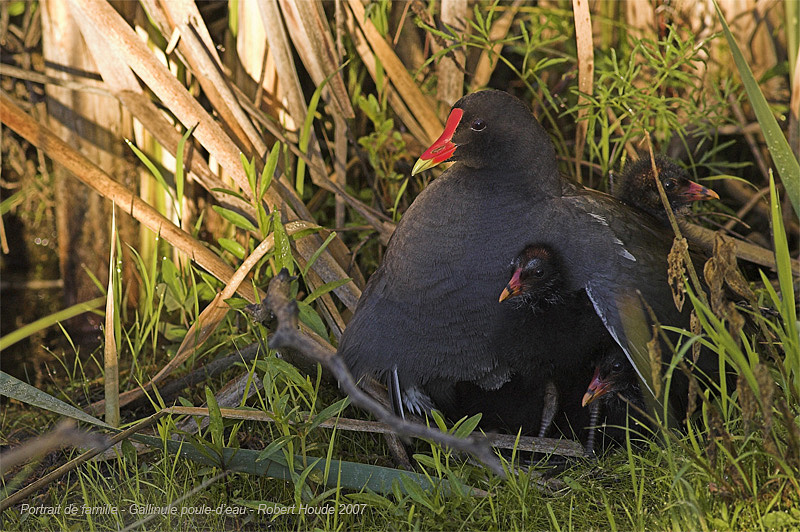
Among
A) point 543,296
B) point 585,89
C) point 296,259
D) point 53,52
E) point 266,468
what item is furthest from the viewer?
point 53,52

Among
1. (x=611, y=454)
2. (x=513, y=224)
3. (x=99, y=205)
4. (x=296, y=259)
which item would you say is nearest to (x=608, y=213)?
(x=513, y=224)

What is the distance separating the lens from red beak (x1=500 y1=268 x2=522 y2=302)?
2289 mm

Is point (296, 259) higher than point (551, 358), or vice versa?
point (296, 259)

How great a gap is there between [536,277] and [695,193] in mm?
808

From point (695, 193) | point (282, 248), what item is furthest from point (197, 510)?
point (695, 193)

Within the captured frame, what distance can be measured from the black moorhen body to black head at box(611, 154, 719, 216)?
28cm

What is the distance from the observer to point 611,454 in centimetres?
243

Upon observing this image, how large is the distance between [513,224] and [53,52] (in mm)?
1959

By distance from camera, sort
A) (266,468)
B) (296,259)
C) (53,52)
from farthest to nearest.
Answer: (53,52), (296,259), (266,468)

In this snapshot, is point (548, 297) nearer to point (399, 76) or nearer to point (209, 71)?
point (399, 76)

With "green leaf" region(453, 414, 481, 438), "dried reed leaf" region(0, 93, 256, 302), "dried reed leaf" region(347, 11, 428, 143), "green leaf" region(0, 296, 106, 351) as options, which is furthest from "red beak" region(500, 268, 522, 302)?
"green leaf" region(0, 296, 106, 351)

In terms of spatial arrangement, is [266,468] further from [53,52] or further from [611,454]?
[53,52]

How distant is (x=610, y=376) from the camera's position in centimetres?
242

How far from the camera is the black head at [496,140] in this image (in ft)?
8.15
